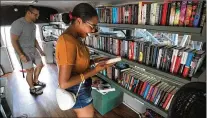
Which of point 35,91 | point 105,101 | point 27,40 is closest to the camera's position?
point 105,101

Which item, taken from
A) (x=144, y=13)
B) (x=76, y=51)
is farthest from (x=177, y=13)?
(x=76, y=51)

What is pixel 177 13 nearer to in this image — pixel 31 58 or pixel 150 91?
pixel 150 91

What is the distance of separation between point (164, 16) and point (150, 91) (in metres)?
0.74

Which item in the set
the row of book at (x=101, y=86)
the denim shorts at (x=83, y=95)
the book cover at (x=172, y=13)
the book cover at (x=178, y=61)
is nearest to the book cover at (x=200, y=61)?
the book cover at (x=178, y=61)

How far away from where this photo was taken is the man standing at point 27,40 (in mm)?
2059

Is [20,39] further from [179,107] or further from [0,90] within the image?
[179,107]

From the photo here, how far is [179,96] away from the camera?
2.61ft

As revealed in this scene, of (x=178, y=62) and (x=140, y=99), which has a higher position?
(x=178, y=62)

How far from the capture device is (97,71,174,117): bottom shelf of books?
128cm

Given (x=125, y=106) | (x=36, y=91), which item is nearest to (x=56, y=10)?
(x=36, y=91)

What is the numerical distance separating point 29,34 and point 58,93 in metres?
1.57

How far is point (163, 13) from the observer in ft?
3.87

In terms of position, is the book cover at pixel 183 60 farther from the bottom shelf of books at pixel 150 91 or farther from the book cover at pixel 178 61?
the bottom shelf of books at pixel 150 91

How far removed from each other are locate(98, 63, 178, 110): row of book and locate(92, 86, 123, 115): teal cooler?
0.84 ft
